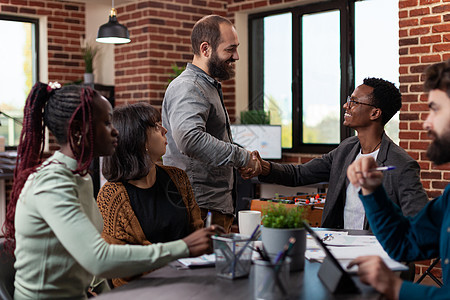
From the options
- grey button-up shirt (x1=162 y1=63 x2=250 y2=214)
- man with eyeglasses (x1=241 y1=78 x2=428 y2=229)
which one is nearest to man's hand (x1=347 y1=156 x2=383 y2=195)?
man with eyeglasses (x1=241 y1=78 x2=428 y2=229)

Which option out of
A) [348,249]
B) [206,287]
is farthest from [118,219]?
[348,249]

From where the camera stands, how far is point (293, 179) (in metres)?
2.86

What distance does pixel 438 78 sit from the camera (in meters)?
1.63

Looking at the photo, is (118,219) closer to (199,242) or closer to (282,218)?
(199,242)

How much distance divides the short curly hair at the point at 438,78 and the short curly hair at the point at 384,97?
956 millimetres

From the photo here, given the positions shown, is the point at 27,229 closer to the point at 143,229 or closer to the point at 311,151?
the point at 143,229

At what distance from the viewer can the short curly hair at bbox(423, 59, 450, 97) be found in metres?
1.61

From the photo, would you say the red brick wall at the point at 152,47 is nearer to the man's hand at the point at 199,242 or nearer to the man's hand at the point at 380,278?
the man's hand at the point at 199,242

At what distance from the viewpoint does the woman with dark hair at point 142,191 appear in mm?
2061

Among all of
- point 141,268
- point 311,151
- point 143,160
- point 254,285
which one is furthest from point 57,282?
point 311,151

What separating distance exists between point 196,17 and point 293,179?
Result: 339 cm

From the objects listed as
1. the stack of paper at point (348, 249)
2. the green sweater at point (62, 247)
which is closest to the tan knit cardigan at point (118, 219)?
the green sweater at point (62, 247)

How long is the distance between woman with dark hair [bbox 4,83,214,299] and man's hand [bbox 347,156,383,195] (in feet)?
1.49

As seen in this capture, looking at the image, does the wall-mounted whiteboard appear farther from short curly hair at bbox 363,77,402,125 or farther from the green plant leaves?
the green plant leaves
